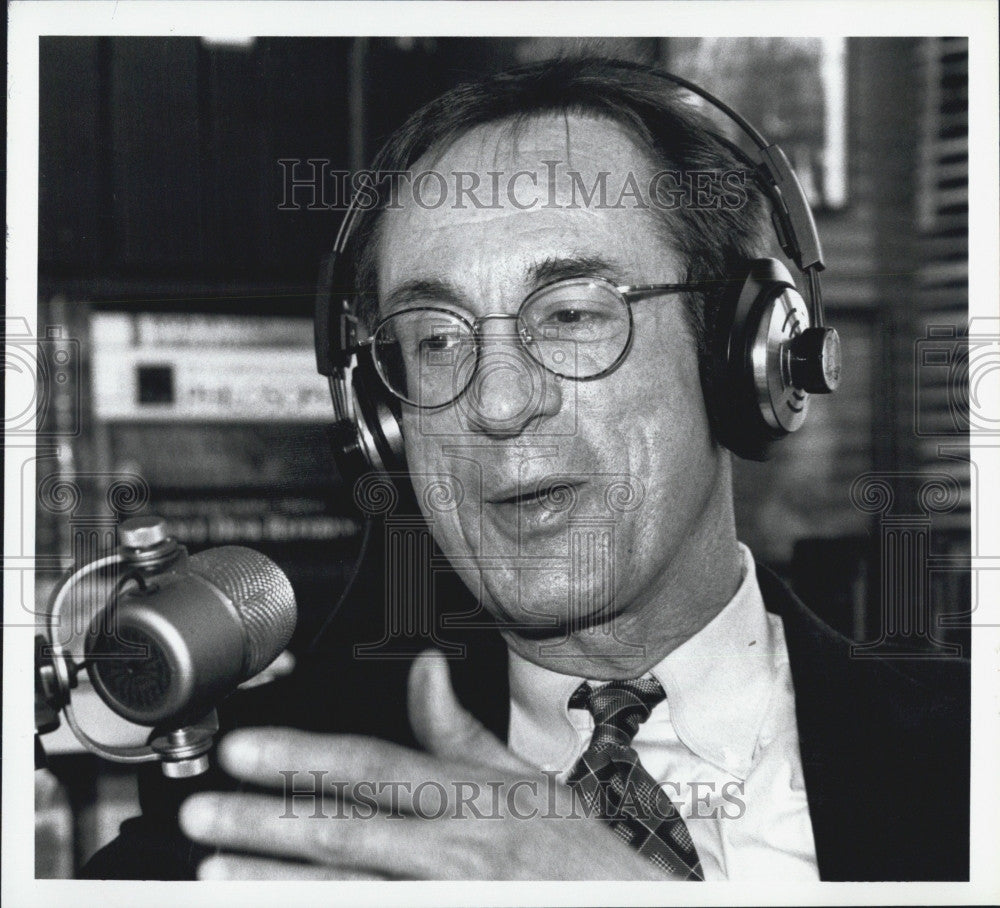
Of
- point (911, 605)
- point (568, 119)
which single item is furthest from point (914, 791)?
point (568, 119)

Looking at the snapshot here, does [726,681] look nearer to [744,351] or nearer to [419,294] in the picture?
[744,351]

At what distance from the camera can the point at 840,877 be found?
153 centimetres

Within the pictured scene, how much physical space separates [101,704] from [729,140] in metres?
1.29

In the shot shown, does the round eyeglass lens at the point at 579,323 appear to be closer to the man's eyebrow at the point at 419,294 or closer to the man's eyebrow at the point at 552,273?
the man's eyebrow at the point at 552,273

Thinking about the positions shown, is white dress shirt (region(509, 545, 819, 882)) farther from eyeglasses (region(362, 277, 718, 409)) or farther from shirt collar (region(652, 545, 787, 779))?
eyeglasses (region(362, 277, 718, 409))

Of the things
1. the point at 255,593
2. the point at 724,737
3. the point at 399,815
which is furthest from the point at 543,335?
the point at 399,815

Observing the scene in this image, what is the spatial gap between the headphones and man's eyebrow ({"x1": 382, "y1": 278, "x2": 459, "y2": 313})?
0.23 feet

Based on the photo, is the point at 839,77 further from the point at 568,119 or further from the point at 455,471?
the point at 455,471

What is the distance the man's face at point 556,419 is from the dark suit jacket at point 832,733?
Answer: 152mm

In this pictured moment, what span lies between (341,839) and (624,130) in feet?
3.83

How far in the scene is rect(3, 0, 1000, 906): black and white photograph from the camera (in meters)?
1.47

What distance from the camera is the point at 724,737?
149cm

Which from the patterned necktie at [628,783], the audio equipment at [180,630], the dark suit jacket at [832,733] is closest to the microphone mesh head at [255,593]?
the audio equipment at [180,630]

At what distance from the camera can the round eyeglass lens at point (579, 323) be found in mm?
1415
